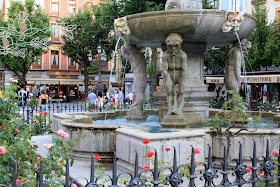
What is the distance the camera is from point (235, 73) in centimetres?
706

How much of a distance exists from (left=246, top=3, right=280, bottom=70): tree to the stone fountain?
16.9 metres

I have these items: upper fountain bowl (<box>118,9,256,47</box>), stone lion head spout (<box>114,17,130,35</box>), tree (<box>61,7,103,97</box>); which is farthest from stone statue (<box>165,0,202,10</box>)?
tree (<box>61,7,103,97</box>)

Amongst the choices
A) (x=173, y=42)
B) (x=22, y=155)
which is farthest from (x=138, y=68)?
(x=22, y=155)

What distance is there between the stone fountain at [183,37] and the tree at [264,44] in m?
16.9

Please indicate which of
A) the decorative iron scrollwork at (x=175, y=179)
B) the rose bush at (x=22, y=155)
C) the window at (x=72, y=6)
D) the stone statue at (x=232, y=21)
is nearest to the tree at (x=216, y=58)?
the stone statue at (x=232, y=21)

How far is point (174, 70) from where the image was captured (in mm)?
6453

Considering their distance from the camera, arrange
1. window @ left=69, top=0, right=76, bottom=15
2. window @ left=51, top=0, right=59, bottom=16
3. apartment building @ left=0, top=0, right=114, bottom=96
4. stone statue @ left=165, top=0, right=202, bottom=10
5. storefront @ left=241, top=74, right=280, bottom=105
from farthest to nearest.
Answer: window @ left=69, top=0, right=76, bottom=15
window @ left=51, top=0, right=59, bottom=16
apartment building @ left=0, top=0, right=114, bottom=96
storefront @ left=241, top=74, right=280, bottom=105
stone statue @ left=165, top=0, right=202, bottom=10

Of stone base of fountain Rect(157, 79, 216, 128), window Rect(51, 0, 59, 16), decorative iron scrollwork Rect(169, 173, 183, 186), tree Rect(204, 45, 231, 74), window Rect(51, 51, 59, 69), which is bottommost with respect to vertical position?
decorative iron scrollwork Rect(169, 173, 183, 186)

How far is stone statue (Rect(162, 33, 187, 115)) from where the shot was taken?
6195 mm

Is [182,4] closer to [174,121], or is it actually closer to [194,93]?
[194,93]

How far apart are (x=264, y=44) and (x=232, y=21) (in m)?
19.0

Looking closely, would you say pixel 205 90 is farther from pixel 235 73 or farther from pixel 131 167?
pixel 131 167

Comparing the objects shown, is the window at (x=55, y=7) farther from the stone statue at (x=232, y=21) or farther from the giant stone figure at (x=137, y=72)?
the stone statue at (x=232, y=21)

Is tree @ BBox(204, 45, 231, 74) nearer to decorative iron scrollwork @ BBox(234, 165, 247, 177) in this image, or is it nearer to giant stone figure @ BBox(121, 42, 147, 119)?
giant stone figure @ BBox(121, 42, 147, 119)
